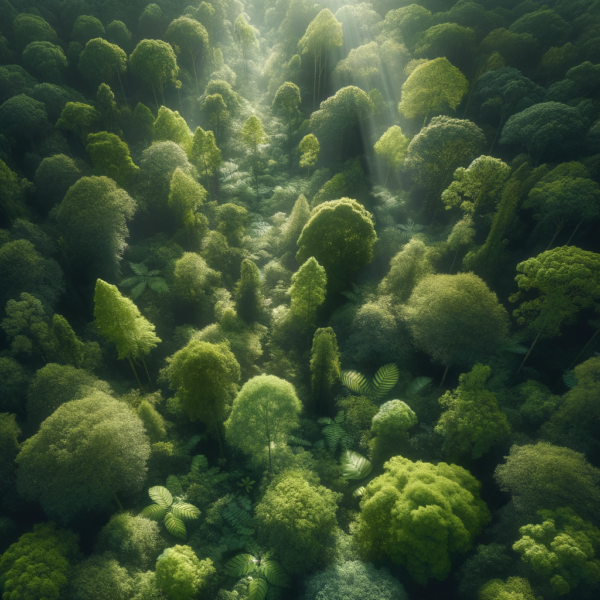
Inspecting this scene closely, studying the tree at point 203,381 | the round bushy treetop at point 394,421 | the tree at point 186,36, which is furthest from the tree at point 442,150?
the tree at point 186,36

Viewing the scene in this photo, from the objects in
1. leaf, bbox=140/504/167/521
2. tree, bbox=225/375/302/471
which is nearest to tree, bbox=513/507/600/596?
tree, bbox=225/375/302/471

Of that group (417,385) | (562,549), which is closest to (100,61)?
(417,385)

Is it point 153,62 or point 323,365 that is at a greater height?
point 153,62

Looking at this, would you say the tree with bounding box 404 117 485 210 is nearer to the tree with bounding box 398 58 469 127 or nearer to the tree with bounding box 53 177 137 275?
the tree with bounding box 398 58 469 127

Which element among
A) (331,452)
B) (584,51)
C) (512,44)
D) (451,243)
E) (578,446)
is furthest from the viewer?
(512,44)

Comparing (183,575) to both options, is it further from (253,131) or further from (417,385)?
(253,131)

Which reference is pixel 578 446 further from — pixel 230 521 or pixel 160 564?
pixel 160 564

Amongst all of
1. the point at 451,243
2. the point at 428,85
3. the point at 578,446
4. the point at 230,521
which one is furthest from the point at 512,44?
Answer: the point at 230,521
